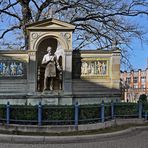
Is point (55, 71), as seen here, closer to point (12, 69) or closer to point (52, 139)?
point (12, 69)

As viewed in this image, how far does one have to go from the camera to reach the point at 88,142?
1238 cm

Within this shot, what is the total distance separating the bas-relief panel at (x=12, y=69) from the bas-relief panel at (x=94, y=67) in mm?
2858

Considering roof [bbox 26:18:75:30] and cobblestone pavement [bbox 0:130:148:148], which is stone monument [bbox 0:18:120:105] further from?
cobblestone pavement [bbox 0:130:148:148]

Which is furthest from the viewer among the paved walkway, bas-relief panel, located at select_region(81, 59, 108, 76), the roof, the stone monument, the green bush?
bas-relief panel, located at select_region(81, 59, 108, 76)

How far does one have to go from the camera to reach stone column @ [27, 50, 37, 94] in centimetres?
1839

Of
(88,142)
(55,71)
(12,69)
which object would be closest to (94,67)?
(55,71)

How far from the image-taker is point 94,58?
63.0 feet

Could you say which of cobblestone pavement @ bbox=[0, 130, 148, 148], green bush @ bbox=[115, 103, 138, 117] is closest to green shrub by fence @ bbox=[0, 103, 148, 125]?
green bush @ bbox=[115, 103, 138, 117]

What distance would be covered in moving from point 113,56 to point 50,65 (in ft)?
10.3

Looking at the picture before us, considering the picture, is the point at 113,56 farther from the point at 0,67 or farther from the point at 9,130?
the point at 9,130

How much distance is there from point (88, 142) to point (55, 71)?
6.59 m

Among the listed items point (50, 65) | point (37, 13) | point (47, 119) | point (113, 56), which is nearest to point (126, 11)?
point (37, 13)

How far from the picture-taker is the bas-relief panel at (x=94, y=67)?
19094 millimetres

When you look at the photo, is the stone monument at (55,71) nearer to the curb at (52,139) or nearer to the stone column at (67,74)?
the stone column at (67,74)
